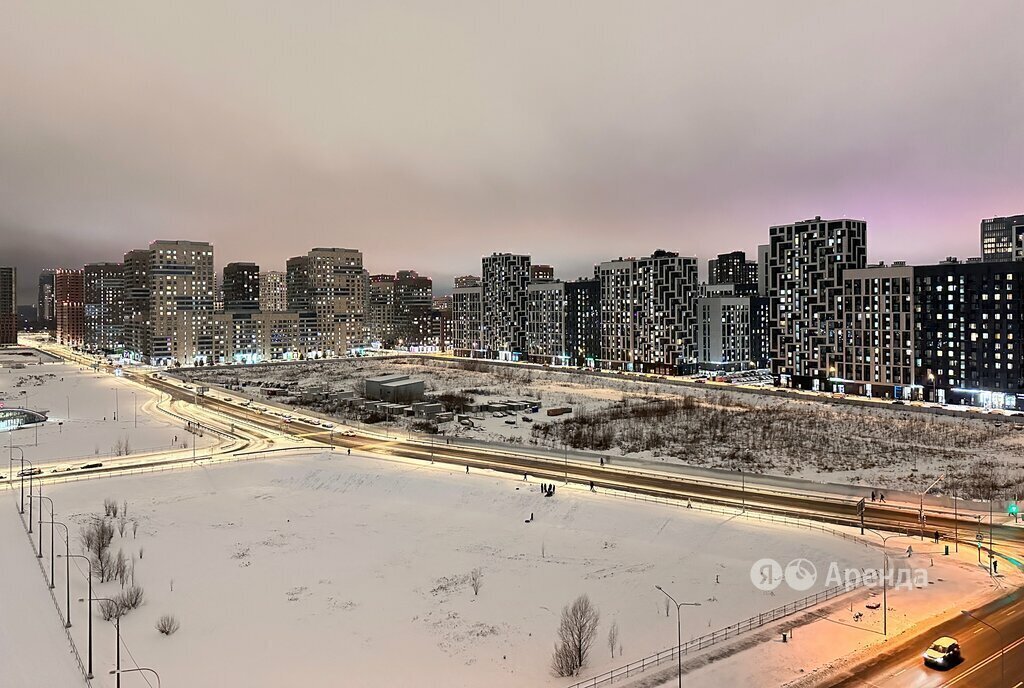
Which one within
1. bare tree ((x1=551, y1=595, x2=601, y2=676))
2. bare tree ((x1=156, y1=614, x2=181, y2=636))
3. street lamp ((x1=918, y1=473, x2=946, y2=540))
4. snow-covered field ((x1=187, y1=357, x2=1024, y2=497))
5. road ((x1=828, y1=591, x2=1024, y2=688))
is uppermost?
snow-covered field ((x1=187, y1=357, x2=1024, y2=497))

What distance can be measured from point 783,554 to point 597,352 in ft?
430

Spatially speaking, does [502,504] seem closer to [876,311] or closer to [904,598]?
[904,598]

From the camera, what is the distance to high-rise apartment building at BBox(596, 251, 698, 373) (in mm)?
153250

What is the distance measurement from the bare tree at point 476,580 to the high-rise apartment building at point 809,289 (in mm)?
95935

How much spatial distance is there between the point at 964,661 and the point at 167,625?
34.9 meters

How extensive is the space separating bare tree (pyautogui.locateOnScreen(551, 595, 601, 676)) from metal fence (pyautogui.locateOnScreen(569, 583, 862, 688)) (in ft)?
4.25

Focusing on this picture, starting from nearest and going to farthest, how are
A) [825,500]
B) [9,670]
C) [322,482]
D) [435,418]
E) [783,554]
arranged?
[9,670] → [783,554] → [825,500] → [322,482] → [435,418]

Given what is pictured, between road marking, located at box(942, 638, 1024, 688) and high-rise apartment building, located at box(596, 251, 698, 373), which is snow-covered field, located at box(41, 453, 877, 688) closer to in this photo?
road marking, located at box(942, 638, 1024, 688)

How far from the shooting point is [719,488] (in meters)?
56.5

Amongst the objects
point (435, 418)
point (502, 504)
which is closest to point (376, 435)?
point (435, 418)

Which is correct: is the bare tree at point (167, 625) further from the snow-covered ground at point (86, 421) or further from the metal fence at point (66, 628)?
the snow-covered ground at point (86, 421)

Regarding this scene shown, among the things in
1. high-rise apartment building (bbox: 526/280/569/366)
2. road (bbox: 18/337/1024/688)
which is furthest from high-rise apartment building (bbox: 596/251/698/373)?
road (bbox: 18/337/1024/688)

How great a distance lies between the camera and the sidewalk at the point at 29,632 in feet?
94.8

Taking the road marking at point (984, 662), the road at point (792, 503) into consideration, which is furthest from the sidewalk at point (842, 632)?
the road marking at point (984, 662)
